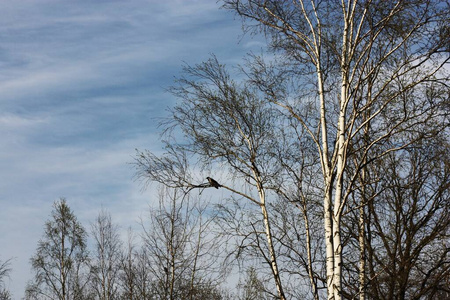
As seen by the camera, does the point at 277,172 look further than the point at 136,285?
No

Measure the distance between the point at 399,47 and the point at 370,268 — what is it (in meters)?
6.26

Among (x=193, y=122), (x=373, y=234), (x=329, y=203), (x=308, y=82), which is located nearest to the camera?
(x=329, y=203)

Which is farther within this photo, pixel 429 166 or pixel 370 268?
pixel 429 166

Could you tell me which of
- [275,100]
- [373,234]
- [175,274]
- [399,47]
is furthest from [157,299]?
[399,47]

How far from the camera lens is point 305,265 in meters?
11.6

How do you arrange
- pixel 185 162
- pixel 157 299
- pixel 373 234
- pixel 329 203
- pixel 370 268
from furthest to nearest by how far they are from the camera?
pixel 157 299
pixel 373 234
pixel 370 268
pixel 185 162
pixel 329 203

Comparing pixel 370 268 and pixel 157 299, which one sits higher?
pixel 157 299

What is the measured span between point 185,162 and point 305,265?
10.6ft

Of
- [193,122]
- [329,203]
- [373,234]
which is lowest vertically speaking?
[329,203]

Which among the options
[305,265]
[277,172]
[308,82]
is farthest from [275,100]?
[305,265]

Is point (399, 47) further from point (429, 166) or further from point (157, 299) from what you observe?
point (157, 299)

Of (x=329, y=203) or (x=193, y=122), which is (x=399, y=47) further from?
(x=193, y=122)

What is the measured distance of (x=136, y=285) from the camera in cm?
2147

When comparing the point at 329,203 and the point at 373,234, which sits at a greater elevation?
the point at 373,234
